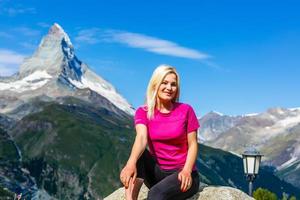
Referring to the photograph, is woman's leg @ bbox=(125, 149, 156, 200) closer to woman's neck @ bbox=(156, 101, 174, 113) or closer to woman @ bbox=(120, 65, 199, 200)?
woman @ bbox=(120, 65, 199, 200)

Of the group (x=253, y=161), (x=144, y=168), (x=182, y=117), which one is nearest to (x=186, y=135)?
(x=182, y=117)

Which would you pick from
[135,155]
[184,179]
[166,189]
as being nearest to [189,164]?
[184,179]

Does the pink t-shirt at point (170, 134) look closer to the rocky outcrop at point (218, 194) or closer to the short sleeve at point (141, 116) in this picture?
the short sleeve at point (141, 116)

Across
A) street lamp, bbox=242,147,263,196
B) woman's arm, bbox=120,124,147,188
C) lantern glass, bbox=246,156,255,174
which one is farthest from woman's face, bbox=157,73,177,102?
lantern glass, bbox=246,156,255,174

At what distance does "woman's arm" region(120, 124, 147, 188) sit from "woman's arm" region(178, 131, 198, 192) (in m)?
0.90

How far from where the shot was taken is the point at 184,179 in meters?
11.2

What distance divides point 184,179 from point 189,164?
0.33m

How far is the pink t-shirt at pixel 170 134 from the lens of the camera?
456 inches

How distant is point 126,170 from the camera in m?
11.2

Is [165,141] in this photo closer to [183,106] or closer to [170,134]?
[170,134]

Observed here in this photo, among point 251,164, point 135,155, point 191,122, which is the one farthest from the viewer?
point 251,164

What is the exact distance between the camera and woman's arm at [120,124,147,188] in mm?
11164

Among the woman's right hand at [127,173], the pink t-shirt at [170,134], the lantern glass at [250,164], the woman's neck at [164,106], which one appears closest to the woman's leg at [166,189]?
the pink t-shirt at [170,134]

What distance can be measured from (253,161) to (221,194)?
391 inches
